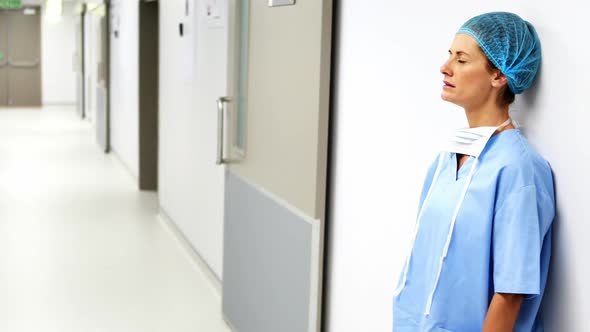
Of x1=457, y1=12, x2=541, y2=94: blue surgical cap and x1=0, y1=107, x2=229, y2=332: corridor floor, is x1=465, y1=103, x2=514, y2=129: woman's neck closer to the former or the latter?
x1=457, y1=12, x2=541, y2=94: blue surgical cap

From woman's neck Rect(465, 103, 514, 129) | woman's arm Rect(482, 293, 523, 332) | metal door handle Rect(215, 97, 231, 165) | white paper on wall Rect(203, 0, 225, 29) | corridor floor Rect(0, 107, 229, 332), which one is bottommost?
corridor floor Rect(0, 107, 229, 332)

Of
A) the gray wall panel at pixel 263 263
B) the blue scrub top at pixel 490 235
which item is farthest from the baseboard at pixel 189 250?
the blue scrub top at pixel 490 235

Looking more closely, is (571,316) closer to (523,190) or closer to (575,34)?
(523,190)

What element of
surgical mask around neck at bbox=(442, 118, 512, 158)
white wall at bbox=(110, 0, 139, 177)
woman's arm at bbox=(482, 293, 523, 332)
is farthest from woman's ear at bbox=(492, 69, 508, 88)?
white wall at bbox=(110, 0, 139, 177)

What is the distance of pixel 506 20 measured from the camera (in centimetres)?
174

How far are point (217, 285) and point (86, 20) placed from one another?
12.1m

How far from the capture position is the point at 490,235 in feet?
5.67

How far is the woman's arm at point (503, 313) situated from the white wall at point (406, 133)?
122 mm

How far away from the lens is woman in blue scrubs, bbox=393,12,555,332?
5.46 feet

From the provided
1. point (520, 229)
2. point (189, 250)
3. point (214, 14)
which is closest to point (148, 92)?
point (189, 250)

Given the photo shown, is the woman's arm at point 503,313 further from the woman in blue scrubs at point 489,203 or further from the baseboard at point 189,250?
the baseboard at point 189,250

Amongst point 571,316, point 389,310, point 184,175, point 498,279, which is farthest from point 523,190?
point 184,175

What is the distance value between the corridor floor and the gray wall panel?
1.27 ft

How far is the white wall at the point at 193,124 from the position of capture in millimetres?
4879
